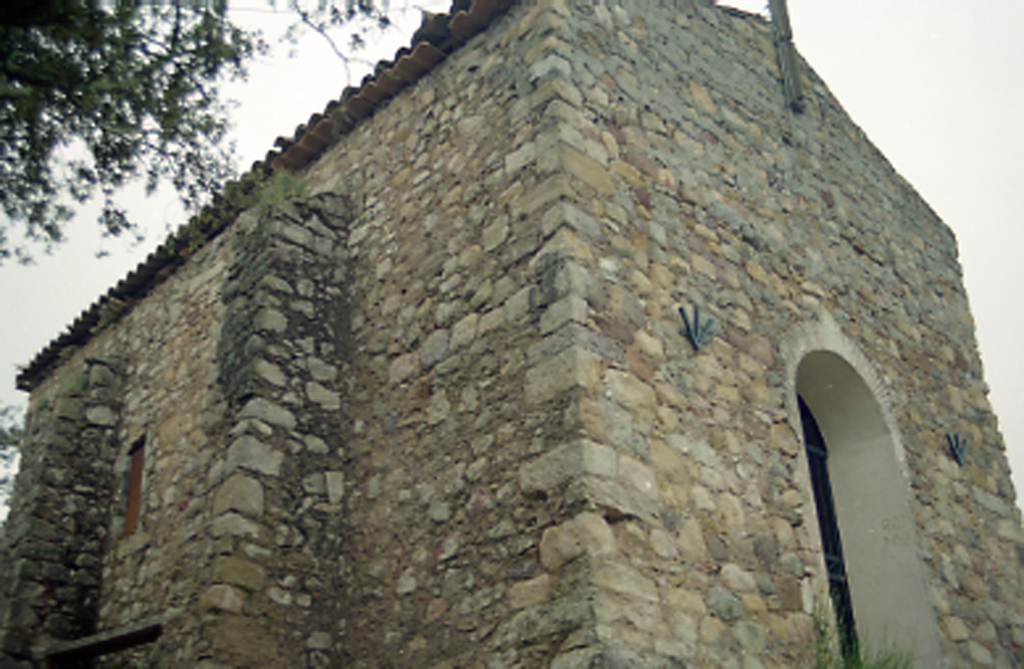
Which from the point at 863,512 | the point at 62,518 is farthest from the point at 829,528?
the point at 62,518

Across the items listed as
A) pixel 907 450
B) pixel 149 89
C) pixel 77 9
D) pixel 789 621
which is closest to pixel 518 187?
pixel 149 89

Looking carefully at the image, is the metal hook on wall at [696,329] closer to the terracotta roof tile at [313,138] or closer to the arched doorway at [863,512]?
the arched doorway at [863,512]

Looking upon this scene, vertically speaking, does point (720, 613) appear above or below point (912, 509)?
below

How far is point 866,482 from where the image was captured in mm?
6418

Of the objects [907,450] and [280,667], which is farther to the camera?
[907,450]

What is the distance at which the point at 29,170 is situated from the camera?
4.58 metres

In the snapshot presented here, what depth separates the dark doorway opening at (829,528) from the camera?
19.7 feet

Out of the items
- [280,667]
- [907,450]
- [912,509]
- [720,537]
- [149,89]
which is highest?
[149,89]

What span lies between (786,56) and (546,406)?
15.2 ft

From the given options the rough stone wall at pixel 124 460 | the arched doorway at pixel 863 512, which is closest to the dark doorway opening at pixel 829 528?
the arched doorway at pixel 863 512

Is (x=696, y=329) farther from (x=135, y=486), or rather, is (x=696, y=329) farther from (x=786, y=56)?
(x=135, y=486)

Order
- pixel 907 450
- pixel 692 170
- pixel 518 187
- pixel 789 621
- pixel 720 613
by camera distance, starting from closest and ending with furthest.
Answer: pixel 720 613 → pixel 789 621 → pixel 518 187 → pixel 692 170 → pixel 907 450

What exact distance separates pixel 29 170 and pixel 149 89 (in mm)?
738

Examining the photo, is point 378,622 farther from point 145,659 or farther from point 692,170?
point 692,170
